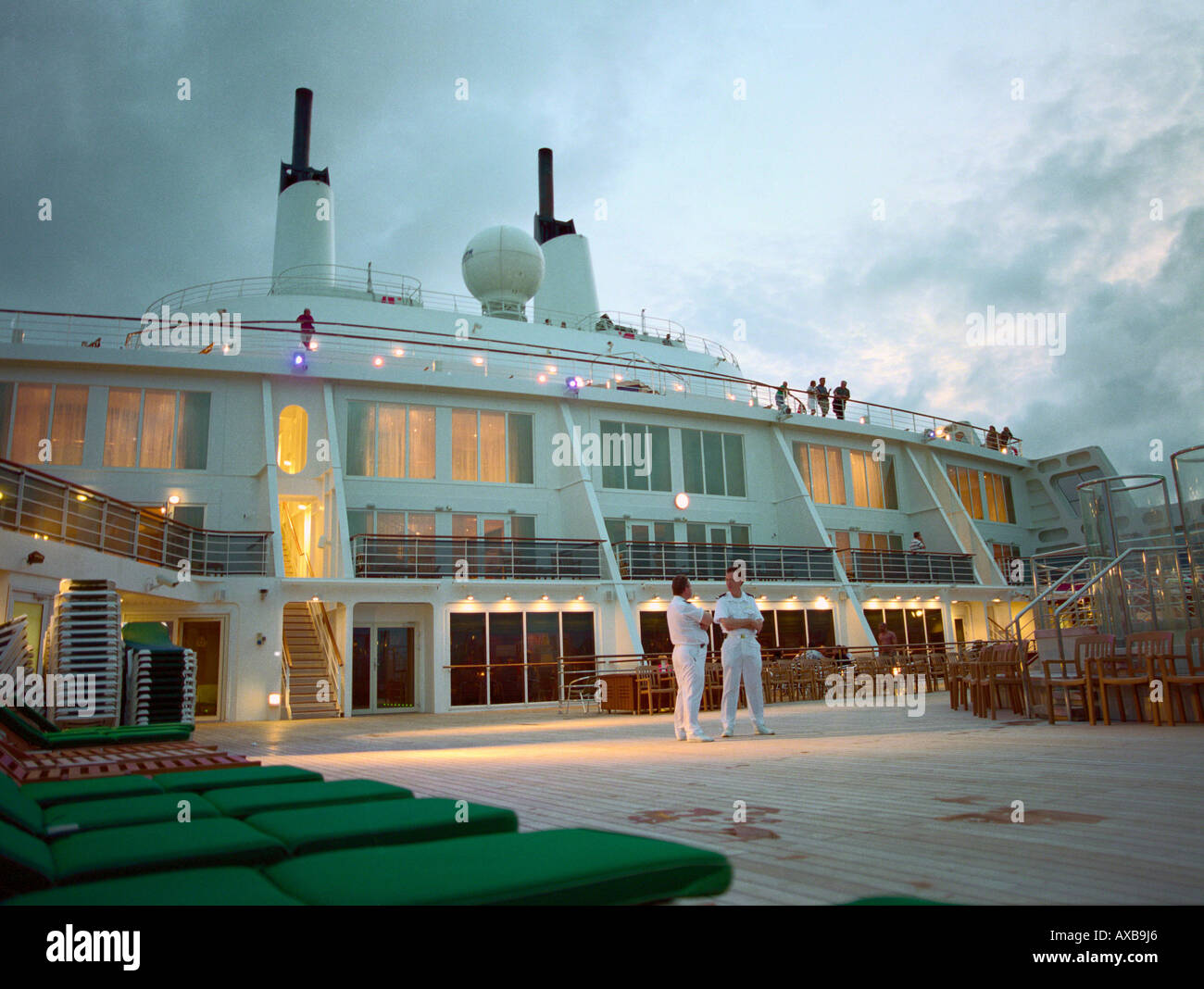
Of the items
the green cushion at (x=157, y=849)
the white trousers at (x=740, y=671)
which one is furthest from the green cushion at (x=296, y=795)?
the white trousers at (x=740, y=671)

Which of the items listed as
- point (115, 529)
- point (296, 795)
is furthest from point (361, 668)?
point (296, 795)

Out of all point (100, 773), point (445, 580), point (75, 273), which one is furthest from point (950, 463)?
point (75, 273)

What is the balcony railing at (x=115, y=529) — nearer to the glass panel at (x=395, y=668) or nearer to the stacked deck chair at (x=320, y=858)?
the glass panel at (x=395, y=668)

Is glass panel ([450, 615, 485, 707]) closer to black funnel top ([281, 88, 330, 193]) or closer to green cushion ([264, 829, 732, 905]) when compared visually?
green cushion ([264, 829, 732, 905])

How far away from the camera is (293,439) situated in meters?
19.9

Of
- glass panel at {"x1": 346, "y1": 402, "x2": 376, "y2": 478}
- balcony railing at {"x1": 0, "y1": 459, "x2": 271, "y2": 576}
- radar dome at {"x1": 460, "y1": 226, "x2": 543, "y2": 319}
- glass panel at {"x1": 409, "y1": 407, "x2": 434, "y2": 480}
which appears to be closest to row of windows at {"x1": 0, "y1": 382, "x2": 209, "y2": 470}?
balcony railing at {"x1": 0, "y1": 459, "x2": 271, "y2": 576}

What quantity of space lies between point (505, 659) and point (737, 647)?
10962mm

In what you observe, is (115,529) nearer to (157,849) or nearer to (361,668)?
(361,668)

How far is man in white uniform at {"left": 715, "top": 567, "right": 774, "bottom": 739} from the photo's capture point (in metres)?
8.44

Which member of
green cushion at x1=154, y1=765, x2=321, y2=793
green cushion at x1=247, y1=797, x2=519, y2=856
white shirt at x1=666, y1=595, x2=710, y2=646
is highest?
white shirt at x1=666, y1=595, x2=710, y2=646

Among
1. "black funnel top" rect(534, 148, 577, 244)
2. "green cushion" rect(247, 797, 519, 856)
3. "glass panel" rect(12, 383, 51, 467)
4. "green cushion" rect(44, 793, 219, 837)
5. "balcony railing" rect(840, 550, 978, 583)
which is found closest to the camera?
"green cushion" rect(247, 797, 519, 856)

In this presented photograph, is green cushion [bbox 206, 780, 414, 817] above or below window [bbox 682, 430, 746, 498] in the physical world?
below

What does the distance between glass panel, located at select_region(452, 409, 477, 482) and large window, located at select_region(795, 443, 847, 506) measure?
33.6 ft

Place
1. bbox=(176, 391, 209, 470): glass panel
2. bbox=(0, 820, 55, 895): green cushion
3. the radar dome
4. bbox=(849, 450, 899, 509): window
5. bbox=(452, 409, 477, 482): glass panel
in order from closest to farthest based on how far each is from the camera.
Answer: bbox=(0, 820, 55, 895): green cushion → bbox=(176, 391, 209, 470): glass panel → bbox=(452, 409, 477, 482): glass panel → bbox=(849, 450, 899, 509): window → the radar dome
